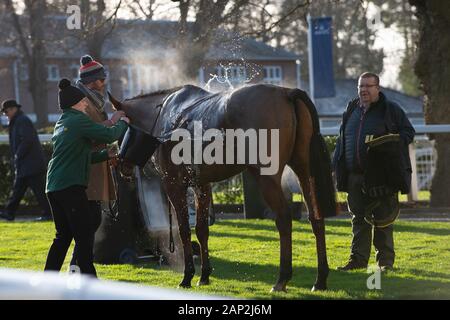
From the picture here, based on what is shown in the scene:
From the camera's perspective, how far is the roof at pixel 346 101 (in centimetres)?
5469

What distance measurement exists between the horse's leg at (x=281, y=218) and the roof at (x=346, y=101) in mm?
46510

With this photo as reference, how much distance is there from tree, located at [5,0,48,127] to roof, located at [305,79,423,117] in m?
20.1

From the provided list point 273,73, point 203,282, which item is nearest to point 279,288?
point 203,282

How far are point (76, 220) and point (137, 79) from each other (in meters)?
42.3

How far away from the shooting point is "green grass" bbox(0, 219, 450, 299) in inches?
284

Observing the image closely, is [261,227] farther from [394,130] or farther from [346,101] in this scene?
[346,101]

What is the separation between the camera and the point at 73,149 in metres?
6.78

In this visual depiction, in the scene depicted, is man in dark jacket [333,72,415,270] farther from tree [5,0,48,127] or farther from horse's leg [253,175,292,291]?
tree [5,0,48,127]

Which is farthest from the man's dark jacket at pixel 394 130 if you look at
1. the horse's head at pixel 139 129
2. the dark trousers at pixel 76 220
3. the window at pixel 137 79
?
the window at pixel 137 79

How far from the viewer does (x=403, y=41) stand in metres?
41.7

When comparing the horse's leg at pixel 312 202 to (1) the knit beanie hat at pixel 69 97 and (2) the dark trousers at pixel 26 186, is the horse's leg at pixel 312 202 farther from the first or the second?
(2) the dark trousers at pixel 26 186

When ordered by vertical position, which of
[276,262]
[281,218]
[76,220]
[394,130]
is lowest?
[276,262]
